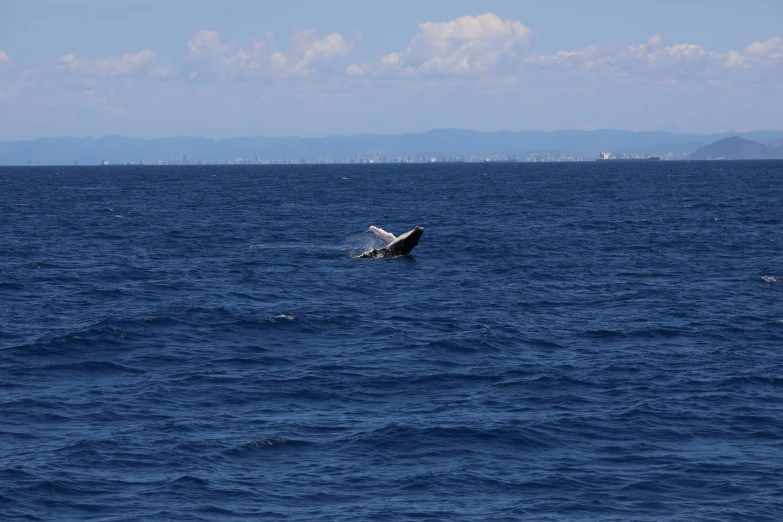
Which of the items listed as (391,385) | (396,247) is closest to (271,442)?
(391,385)

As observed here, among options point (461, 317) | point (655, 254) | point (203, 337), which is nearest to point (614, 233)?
point (655, 254)

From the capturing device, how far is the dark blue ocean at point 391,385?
1875 centimetres

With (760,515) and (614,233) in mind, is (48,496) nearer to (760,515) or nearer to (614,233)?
(760,515)

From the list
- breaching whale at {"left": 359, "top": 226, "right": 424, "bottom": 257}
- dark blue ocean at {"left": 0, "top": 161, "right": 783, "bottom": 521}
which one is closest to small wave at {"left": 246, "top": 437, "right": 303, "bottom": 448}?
dark blue ocean at {"left": 0, "top": 161, "right": 783, "bottom": 521}

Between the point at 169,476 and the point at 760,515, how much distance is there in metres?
11.9

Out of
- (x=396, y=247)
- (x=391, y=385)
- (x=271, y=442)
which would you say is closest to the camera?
(x=271, y=442)

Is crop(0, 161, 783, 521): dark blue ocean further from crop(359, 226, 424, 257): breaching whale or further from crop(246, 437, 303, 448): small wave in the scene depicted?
crop(359, 226, 424, 257): breaching whale

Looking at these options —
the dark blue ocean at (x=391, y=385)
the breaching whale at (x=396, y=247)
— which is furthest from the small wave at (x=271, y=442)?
the breaching whale at (x=396, y=247)

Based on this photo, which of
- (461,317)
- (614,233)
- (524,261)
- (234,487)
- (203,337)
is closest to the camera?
(234,487)

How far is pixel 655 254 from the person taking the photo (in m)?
53.3

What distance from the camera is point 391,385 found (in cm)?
2606

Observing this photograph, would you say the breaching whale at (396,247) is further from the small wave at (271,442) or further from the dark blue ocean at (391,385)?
the small wave at (271,442)

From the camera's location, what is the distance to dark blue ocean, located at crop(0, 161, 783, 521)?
18.8 meters

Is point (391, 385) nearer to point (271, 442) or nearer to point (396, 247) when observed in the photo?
point (271, 442)
